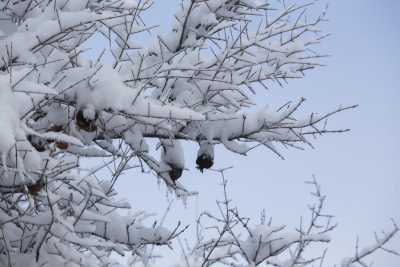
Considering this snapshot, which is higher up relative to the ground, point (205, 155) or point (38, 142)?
point (38, 142)

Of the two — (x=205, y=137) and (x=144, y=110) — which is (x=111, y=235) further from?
(x=144, y=110)

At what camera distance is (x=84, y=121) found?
258 cm

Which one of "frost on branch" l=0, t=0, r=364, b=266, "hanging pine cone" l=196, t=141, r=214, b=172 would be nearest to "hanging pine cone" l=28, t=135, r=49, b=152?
"frost on branch" l=0, t=0, r=364, b=266

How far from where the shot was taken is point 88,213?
286cm

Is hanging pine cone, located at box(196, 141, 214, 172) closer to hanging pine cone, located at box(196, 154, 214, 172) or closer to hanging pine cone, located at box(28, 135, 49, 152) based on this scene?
hanging pine cone, located at box(196, 154, 214, 172)

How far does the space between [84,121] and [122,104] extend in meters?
0.24

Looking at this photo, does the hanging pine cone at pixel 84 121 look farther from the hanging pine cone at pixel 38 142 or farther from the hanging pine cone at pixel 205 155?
the hanging pine cone at pixel 205 155

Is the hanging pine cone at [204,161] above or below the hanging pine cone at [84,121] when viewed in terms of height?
below

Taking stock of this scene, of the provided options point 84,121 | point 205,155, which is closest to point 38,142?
point 84,121

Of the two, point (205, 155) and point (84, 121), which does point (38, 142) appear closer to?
point (84, 121)

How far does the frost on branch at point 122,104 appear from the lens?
2477 millimetres

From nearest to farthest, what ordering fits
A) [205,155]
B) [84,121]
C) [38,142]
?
1. [38,142]
2. [84,121]
3. [205,155]

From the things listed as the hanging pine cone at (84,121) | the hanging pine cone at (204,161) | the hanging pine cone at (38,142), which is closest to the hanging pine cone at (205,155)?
the hanging pine cone at (204,161)

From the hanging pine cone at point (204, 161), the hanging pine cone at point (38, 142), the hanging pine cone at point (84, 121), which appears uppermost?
the hanging pine cone at point (84, 121)
